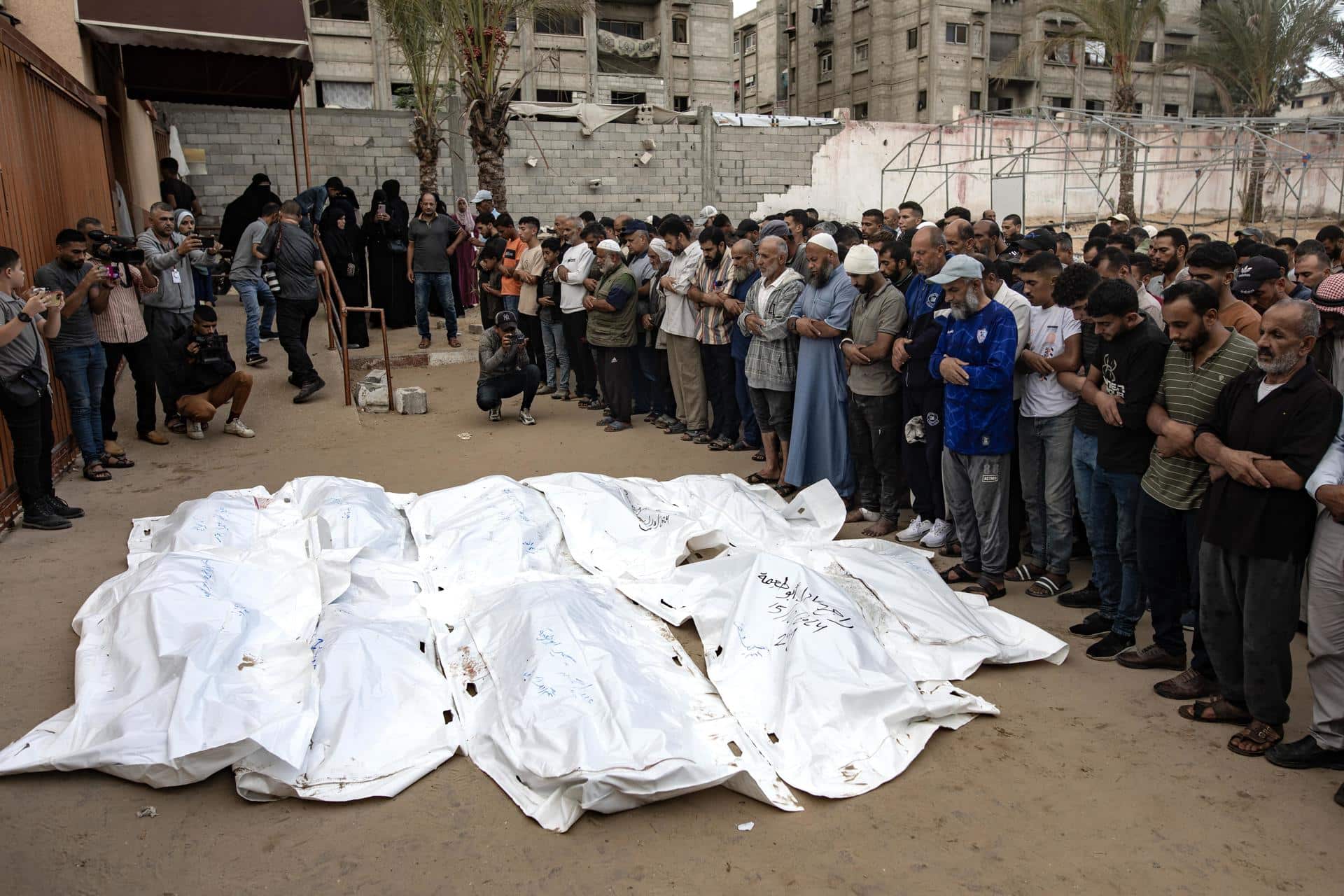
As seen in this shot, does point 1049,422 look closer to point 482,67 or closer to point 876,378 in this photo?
point 876,378

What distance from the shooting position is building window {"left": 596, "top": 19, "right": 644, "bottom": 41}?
40531 millimetres

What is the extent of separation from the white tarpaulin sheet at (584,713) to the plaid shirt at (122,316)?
493 centimetres

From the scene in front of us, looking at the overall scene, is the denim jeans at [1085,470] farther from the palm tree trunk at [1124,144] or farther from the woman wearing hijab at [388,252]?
the palm tree trunk at [1124,144]

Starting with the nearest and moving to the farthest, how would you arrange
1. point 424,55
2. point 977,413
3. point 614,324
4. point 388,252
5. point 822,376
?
point 977,413 < point 822,376 < point 614,324 < point 388,252 < point 424,55

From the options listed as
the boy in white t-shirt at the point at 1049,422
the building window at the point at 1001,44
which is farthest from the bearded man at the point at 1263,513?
the building window at the point at 1001,44

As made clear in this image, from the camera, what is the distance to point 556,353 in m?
11.1

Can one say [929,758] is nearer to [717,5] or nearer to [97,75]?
[97,75]

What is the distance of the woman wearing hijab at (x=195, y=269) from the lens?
352 inches

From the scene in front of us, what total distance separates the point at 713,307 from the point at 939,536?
3.06m

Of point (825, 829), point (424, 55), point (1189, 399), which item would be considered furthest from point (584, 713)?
point (424, 55)

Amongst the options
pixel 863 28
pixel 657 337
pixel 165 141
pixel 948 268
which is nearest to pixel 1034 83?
pixel 863 28

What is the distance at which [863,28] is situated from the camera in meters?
45.4

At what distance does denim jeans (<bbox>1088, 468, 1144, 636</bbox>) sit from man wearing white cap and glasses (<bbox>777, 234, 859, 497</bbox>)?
227 cm

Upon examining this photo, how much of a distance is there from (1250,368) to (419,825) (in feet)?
11.7
